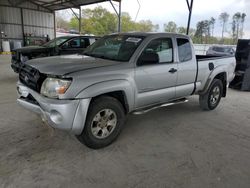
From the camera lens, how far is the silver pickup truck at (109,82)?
262 cm

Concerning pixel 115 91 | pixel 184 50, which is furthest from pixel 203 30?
pixel 115 91

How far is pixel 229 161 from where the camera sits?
2.92 metres

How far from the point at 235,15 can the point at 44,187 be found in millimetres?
31584

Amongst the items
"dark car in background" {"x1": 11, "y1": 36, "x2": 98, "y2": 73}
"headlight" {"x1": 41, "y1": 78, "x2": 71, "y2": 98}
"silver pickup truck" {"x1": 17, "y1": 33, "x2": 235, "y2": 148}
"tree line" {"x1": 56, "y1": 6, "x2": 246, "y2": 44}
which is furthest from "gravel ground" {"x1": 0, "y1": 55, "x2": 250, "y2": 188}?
"tree line" {"x1": 56, "y1": 6, "x2": 246, "y2": 44}

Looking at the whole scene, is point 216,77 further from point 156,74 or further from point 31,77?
point 31,77

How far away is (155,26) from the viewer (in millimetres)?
40219

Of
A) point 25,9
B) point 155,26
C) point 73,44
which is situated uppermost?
point 155,26

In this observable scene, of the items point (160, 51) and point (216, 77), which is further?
point (216, 77)

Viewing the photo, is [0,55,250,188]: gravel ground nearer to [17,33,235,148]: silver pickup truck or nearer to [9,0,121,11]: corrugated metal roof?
[17,33,235,148]: silver pickup truck

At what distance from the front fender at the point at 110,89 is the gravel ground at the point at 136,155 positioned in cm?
73

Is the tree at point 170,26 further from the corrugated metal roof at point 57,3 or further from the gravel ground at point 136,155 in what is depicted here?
the gravel ground at point 136,155

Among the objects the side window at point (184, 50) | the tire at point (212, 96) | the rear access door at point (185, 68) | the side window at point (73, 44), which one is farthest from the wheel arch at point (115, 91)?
the side window at point (73, 44)

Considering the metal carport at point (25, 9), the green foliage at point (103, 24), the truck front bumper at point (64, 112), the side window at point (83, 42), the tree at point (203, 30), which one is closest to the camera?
the truck front bumper at point (64, 112)

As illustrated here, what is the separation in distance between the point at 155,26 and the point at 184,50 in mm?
38353
